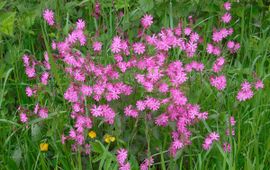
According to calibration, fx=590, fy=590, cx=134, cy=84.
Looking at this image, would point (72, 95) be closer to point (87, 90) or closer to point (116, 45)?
point (87, 90)

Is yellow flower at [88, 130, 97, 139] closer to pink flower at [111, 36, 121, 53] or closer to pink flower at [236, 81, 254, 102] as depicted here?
pink flower at [111, 36, 121, 53]

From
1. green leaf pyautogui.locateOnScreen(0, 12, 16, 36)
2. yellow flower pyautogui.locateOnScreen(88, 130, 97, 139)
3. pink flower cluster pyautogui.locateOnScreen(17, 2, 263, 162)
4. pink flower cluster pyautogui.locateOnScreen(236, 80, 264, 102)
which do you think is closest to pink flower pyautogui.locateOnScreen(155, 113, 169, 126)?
pink flower cluster pyautogui.locateOnScreen(17, 2, 263, 162)

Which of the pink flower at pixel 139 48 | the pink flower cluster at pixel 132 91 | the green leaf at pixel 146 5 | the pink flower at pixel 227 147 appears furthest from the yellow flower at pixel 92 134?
the green leaf at pixel 146 5

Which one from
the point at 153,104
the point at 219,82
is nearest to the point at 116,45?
the point at 153,104

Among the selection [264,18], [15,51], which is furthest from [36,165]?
[264,18]

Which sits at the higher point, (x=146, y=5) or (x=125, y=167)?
(x=146, y=5)

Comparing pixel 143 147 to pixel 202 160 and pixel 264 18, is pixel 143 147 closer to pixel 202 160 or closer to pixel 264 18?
pixel 202 160

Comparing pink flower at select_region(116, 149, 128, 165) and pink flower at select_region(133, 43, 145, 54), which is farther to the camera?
pink flower at select_region(133, 43, 145, 54)

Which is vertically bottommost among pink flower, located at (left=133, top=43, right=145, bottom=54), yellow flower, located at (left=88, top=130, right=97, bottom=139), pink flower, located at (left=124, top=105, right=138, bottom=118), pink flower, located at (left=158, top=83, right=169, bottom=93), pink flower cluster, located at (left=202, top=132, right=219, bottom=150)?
pink flower cluster, located at (left=202, top=132, right=219, bottom=150)
